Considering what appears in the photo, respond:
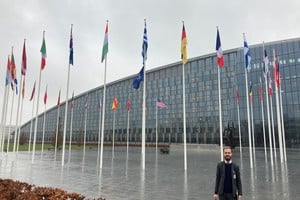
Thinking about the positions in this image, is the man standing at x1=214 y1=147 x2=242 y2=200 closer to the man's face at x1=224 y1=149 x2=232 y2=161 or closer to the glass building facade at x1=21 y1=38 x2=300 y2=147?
the man's face at x1=224 y1=149 x2=232 y2=161

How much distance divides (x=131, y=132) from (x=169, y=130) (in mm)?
16812

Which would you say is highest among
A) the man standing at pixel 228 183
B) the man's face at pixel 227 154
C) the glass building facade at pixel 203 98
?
the glass building facade at pixel 203 98

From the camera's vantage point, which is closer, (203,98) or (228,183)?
(228,183)

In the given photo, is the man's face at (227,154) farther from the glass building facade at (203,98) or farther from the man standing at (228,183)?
the glass building facade at (203,98)

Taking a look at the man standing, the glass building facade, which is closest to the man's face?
the man standing

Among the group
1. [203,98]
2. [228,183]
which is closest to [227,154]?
[228,183]

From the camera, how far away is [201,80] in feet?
260

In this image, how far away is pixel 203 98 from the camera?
78062 millimetres

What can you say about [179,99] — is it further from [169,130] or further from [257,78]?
[257,78]

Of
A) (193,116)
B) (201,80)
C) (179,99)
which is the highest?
(201,80)

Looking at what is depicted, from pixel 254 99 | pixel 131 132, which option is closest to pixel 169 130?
pixel 131 132

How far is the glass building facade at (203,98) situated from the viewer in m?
56.3

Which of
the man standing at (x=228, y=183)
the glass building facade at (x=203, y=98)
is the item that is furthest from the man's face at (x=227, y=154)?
the glass building facade at (x=203, y=98)

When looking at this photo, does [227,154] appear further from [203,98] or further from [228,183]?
[203,98]
